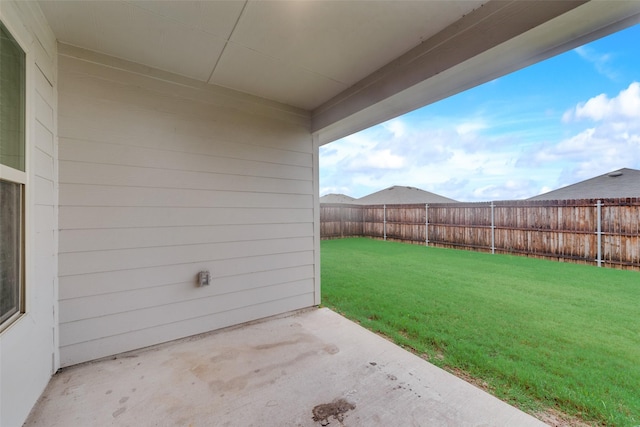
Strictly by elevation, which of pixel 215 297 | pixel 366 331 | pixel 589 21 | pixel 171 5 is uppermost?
pixel 171 5

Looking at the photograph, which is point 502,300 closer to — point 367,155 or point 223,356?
point 223,356

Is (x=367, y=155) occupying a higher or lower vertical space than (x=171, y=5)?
higher

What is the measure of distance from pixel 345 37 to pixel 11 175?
84.8 inches

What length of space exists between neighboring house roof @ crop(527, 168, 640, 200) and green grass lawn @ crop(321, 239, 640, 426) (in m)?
2.35

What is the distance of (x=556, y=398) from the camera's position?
60.9 inches

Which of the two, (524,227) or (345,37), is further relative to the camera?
(524,227)

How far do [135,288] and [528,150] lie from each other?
22.7 ft

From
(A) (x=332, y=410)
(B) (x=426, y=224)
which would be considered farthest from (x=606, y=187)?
(A) (x=332, y=410)

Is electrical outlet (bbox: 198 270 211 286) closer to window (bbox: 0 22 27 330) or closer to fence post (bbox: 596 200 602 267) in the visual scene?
window (bbox: 0 22 27 330)

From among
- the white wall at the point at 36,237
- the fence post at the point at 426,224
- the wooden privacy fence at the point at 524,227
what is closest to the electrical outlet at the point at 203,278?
the white wall at the point at 36,237

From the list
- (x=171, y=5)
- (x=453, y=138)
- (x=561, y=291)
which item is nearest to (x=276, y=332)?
(x=171, y=5)

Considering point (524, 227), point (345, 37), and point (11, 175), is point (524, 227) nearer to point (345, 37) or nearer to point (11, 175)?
point (345, 37)

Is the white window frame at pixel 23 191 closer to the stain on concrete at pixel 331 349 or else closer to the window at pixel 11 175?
the window at pixel 11 175

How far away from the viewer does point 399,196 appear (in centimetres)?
1557
